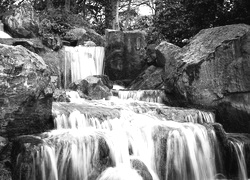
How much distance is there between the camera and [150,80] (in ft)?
44.0

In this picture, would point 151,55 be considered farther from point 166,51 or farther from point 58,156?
point 58,156

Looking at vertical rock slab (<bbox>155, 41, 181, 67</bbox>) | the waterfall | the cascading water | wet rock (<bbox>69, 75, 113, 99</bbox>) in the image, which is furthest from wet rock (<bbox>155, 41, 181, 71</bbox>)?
the cascading water

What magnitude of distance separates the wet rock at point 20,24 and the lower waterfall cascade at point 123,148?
24.8 feet

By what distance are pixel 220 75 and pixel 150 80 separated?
15.6 ft

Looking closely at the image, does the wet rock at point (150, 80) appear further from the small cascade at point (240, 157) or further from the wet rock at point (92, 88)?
the small cascade at point (240, 157)

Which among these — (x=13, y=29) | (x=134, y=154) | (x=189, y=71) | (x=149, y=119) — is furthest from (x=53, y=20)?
(x=134, y=154)

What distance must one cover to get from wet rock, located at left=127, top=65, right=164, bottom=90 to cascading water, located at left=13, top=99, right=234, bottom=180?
4.94 m

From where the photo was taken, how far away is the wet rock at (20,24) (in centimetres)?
1386

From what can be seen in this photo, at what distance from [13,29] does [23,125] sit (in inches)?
360

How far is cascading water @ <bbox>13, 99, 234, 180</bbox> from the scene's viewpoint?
5453 millimetres

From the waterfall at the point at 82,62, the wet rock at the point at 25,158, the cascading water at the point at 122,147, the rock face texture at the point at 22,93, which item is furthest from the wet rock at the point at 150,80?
the wet rock at the point at 25,158

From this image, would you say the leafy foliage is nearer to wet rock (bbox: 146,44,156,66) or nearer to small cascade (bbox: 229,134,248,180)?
wet rock (bbox: 146,44,156,66)

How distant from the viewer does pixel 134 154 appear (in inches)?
253

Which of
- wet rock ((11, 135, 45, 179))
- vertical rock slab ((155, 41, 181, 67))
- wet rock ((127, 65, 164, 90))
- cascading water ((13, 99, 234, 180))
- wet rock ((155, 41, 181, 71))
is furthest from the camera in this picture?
wet rock ((127, 65, 164, 90))
